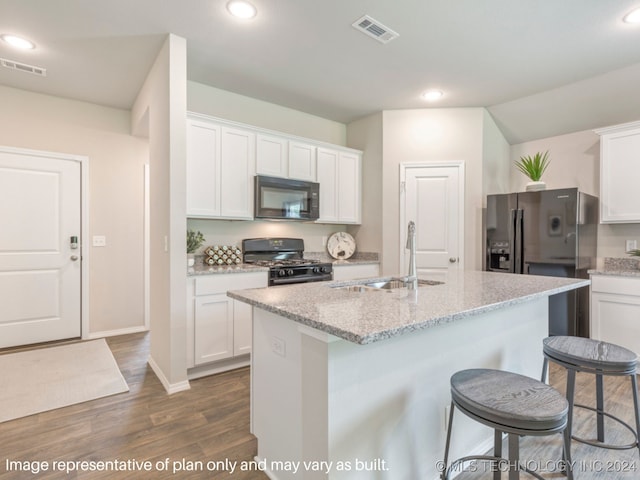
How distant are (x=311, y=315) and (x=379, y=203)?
314cm

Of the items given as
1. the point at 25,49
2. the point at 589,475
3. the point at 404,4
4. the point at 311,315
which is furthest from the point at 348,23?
the point at 589,475

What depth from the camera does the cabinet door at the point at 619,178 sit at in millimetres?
3133

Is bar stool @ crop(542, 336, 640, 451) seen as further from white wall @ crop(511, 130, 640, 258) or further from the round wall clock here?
the round wall clock

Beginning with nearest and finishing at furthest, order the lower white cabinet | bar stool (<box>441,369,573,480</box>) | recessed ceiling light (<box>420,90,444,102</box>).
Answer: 1. bar stool (<box>441,369,573,480</box>)
2. the lower white cabinet
3. recessed ceiling light (<box>420,90,444,102</box>)

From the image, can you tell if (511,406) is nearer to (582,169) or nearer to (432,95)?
(432,95)

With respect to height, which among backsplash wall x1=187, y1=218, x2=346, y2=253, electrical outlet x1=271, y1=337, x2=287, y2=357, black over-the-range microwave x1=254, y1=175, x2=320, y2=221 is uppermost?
black over-the-range microwave x1=254, y1=175, x2=320, y2=221

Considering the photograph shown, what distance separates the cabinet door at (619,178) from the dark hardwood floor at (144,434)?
12.4 feet

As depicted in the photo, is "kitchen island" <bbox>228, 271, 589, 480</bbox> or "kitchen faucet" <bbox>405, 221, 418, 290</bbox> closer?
"kitchen island" <bbox>228, 271, 589, 480</bbox>

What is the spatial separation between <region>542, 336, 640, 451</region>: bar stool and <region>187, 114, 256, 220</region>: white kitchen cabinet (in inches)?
106

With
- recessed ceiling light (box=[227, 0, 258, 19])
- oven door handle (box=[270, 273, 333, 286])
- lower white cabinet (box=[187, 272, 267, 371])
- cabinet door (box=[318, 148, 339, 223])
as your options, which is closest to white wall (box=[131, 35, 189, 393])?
lower white cabinet (box=[187, 272, 267, 371])

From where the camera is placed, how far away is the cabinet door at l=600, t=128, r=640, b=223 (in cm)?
313

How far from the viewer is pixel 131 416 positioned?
2213 millimetres

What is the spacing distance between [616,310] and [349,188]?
292 centimetres

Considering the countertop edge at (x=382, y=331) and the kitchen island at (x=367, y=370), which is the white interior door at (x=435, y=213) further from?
the countertop edge at (x=382, y=331)
